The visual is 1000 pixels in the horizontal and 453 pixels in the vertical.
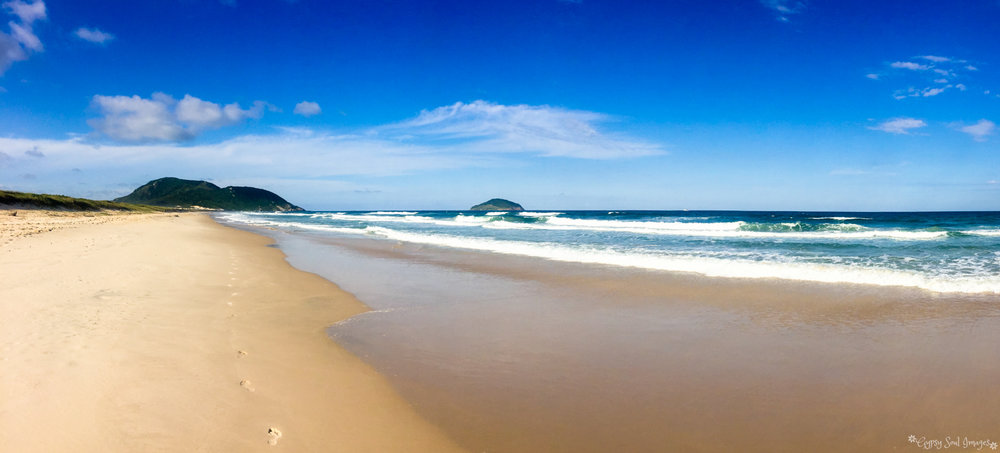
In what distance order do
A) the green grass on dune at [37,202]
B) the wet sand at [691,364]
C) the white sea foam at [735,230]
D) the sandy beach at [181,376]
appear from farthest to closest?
1. the green grass on dune at [37,202]
2. the white sea foam at [735,230]
3. the wet sand at [691,364]
4. the sandy beach at [181,376]

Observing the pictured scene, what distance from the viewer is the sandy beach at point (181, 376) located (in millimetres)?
3025

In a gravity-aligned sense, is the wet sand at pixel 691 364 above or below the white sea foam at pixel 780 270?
below

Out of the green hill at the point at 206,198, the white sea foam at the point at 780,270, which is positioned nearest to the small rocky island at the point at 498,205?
the green hill at the point at 206,198

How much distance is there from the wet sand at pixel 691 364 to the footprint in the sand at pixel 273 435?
103cm

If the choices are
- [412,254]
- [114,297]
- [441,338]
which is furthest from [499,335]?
[412,254]

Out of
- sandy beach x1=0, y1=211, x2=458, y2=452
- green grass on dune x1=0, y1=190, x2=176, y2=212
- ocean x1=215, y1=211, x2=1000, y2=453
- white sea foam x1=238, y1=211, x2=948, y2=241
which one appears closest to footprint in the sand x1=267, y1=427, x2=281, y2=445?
sandy beach x1=0, y1=211, x2=458, y2=452

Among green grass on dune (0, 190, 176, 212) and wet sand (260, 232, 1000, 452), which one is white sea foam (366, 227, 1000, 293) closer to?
wet sand (260, 232, 1000, 452)

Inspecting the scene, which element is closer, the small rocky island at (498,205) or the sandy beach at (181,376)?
the sandy beach at (181,376)

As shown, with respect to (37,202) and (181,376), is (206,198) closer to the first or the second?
(37,202)

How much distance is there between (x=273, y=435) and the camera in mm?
3119

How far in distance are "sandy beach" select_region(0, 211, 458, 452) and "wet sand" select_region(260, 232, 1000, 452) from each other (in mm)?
458

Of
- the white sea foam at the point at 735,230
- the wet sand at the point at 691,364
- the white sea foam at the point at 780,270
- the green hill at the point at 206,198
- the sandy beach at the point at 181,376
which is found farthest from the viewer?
the green hill at the point at 206,198

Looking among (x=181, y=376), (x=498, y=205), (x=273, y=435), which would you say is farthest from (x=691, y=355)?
(x=498, y=205)

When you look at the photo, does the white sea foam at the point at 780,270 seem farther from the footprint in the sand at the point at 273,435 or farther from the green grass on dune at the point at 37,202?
the green grass on dune at the point at 37,202
